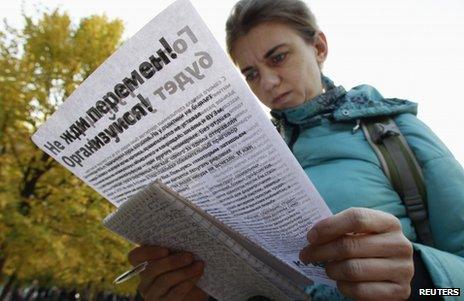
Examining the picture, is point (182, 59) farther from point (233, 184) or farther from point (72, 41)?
point (72, 41)

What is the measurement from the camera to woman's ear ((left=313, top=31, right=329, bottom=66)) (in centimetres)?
139

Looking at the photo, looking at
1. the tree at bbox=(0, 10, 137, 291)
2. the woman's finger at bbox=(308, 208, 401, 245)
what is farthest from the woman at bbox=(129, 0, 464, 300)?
the tree at bbox=(0, 10, 137, 291)

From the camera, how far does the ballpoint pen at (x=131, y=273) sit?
2.86ft

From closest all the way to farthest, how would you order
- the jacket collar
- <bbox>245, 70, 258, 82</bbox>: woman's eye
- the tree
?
the jacket collar < <bbox>245, 70, 258, 82</bbox>: woman's eye < the tree

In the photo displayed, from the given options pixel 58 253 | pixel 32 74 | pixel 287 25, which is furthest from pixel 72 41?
pixel 287 25

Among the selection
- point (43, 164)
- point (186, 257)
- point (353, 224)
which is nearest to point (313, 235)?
point (353, 224)

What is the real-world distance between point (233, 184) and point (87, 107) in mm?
309

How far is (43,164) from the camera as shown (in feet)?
23.2

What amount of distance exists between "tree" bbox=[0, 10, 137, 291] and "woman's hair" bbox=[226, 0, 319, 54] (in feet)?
19.7

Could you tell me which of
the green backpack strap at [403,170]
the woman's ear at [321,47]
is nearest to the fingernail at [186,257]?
the green backpack strap at [403,170]

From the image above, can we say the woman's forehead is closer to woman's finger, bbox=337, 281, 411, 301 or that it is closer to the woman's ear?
the woman's ear

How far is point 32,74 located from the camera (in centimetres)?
678

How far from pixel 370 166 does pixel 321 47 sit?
64 cm

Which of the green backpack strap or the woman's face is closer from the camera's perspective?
the green backpack strap
